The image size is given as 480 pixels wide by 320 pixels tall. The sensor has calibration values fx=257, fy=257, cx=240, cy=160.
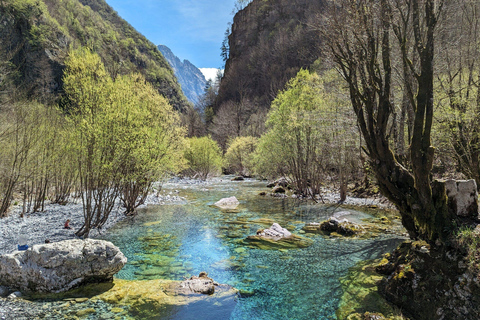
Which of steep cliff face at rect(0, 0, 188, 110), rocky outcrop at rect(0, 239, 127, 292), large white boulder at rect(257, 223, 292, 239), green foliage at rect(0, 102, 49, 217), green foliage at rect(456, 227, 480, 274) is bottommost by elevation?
large white boulder at rect(257, 223, 292, 239)

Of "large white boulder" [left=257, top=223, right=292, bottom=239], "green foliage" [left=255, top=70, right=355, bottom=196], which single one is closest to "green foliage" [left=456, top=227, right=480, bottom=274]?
"large white boulder" [left=257, top=223, right=292, bottom=239]

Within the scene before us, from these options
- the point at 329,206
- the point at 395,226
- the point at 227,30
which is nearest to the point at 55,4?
the point at 227,30

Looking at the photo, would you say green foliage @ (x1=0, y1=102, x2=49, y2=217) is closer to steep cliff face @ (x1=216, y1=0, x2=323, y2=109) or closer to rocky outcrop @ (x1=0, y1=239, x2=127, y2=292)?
rocky outcrop @ (x1=0, y1=239, x2=127, y2=292)

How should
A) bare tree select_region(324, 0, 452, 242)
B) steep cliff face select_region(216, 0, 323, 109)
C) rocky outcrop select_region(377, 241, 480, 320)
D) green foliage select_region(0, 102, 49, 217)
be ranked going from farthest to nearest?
steep cliff face select_region(216, 0, 323, 109)
green foliage select_region(0, 102, 49, 217)
bare tree select_region(324, 0, 452, 242)
rocky outcrop select_region(377, 241, 480, 320)

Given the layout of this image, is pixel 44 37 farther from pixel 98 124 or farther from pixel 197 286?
pixel 197 286

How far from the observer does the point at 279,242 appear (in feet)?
33.1

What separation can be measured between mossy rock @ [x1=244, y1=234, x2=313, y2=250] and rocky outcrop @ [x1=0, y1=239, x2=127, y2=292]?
5.12 metres

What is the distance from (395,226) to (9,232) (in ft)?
54.9

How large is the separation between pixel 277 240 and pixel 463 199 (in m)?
6.42

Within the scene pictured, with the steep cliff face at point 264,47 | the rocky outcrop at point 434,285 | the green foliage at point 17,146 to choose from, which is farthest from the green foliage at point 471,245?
the steep cliff face at point 264,47

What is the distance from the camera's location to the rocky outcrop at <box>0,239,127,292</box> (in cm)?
578

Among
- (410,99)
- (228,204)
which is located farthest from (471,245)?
(228,204)

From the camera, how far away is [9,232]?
34.8 ft

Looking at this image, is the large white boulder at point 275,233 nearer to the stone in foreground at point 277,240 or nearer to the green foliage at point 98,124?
the stone in foreground at point 277,240
